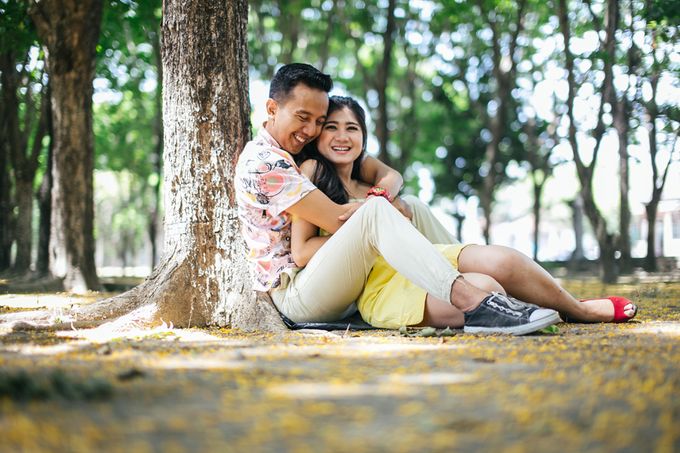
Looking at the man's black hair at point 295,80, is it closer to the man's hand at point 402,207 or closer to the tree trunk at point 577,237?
the man's hand at point 402,207

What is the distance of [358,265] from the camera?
13.6ft

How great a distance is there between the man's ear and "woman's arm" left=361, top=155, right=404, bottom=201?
93 centimetres

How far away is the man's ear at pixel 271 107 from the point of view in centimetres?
442

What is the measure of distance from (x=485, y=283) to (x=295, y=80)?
71.5 inches

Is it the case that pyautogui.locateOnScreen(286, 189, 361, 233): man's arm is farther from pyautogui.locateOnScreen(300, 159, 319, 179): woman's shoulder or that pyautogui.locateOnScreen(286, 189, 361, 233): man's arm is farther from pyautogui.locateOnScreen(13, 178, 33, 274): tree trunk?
pyautogui.locateOnScreen(13, 178, 33, 274): tree trunk

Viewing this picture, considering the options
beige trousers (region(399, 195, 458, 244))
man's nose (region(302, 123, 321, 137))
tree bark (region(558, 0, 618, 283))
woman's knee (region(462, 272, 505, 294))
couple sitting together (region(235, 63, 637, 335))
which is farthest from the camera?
tree bark (region(558, 0, 618, 283))

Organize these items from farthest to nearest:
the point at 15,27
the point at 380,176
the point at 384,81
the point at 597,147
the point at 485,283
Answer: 1. the point at 384,81
2. the point at 597,147
3. the point at 15,27
4. the point at 380,176
5. the point at 485,283

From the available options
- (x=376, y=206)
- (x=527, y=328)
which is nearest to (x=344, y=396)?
(x=527, y=328)

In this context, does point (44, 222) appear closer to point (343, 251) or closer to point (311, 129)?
point (311, 129)

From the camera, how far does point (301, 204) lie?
162 inches

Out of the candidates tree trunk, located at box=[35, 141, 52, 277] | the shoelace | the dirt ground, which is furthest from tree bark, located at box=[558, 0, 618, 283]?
tree trunk, located at box=[35, 141, 52, 277]

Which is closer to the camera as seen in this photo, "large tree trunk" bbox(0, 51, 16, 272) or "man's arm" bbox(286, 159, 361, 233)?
"man's arm" bbox(286, 159, 361, 233)

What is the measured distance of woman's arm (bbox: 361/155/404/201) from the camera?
4758 millimetres

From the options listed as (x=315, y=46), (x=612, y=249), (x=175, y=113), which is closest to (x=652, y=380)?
(x=175, y=113)
